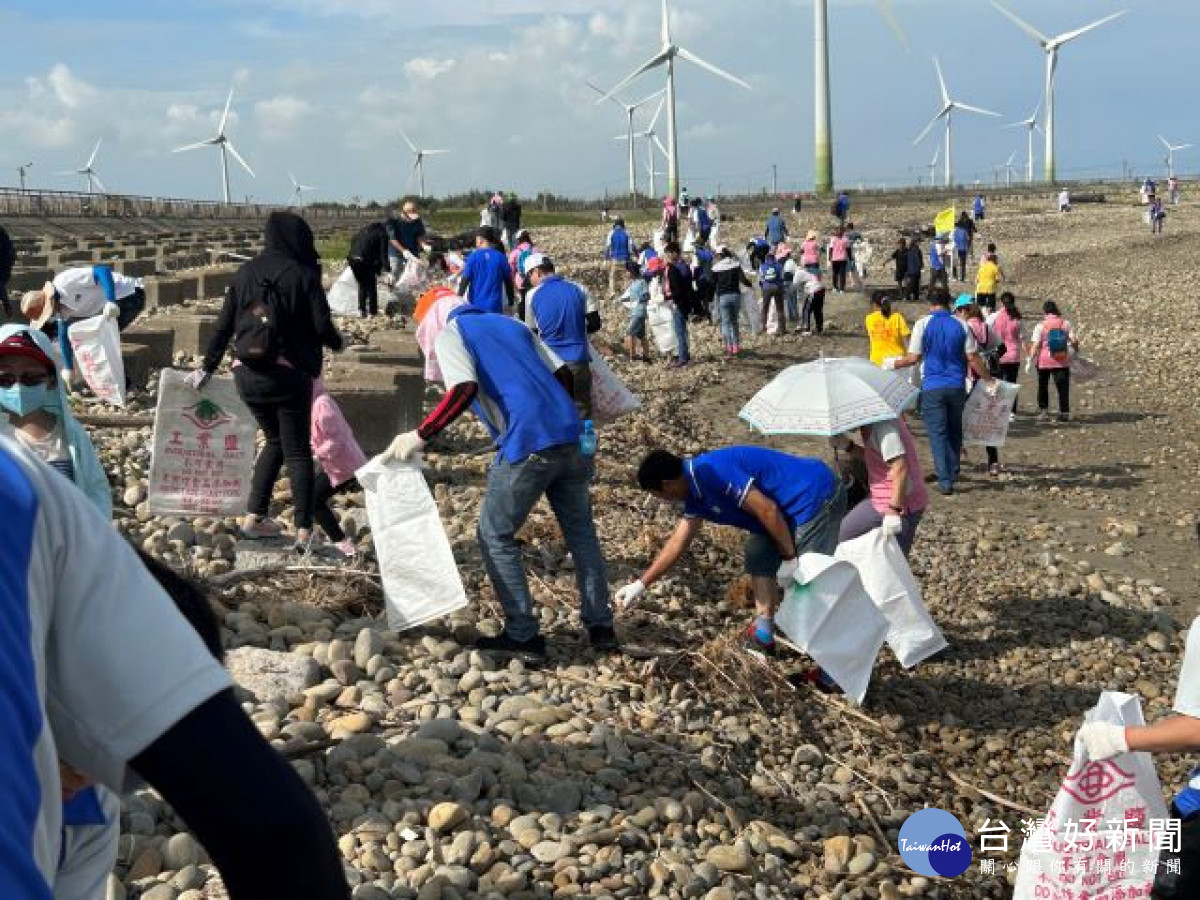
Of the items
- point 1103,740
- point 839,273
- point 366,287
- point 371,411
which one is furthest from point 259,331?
point 839,273

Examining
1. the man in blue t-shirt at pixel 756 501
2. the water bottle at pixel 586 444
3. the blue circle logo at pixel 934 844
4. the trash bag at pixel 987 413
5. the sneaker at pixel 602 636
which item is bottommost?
the blue circle logo at pixel 934 844

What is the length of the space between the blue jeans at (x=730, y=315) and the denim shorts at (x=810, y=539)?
1157 cm

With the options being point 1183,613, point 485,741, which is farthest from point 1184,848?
point 1183,613

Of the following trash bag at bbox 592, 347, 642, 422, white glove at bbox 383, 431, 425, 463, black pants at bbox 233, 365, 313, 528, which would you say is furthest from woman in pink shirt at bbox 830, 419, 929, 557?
black pants at bbox 233, 365, 313, 528

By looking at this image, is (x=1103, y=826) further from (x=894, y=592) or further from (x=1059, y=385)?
(x=1059, y=385)

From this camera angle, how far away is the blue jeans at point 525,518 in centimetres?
552

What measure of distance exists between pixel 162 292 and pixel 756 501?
473 inches

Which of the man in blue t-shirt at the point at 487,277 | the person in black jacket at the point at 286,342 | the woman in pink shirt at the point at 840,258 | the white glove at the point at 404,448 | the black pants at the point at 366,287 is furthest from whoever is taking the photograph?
the woman in pink shirt at the point at 840,258

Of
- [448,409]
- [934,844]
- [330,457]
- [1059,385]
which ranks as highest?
[448,409]

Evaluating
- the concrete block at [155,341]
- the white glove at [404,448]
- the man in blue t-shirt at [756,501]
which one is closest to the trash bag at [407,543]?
the white glove at [404,448]

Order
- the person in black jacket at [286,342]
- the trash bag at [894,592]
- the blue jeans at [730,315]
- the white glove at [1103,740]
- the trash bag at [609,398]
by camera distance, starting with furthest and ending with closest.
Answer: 1. the blue jeans at [730,315]
2. the trash bag at [609,398]
3. the person in black jacket at [286,342]
4. the trash bag at [894,592]
5. the white glove at [1103,740]

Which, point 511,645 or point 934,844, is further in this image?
point 511,645

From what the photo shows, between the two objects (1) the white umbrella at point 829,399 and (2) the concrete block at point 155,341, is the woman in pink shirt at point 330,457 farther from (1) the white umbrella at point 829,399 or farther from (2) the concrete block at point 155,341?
(2) the concrete block at point 155,341

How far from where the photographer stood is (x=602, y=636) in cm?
589
